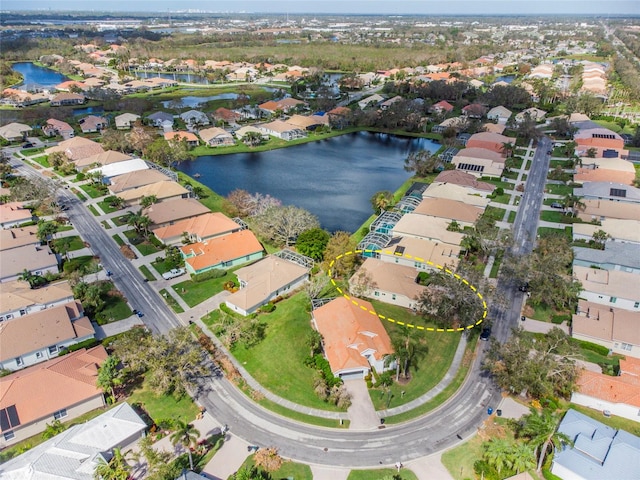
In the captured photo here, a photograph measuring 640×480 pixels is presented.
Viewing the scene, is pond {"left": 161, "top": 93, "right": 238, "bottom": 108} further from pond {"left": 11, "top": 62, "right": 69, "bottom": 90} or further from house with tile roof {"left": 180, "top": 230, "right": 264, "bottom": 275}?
house with tile roof {"left": 180, "top": 230, "right": 264, "bottom": 275}

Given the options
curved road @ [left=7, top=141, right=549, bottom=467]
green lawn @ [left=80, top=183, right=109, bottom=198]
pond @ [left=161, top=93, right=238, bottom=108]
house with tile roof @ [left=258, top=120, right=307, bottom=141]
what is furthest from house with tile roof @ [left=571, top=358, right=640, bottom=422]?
pond @ [left=161, top=93, right=238, bottom=108]

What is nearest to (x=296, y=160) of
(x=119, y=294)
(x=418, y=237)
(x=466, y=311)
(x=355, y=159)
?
(x=355, y=159)

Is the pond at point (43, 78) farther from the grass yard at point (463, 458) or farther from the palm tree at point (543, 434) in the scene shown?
the palm tree at point (543, 434)

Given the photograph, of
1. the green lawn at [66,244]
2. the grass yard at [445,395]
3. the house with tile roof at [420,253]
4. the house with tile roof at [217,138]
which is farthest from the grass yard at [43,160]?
the grass yard at [445,395]

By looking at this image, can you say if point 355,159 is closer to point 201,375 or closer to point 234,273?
point 234,273

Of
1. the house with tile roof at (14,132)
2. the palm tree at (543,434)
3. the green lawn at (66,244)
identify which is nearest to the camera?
the palm tree at (543,434)

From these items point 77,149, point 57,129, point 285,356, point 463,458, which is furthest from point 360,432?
point 57,129

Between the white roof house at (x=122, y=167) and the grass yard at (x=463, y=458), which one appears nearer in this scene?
the grass yard at (x=463, y=458)

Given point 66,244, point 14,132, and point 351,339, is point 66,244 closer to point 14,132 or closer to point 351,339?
point 351,339
